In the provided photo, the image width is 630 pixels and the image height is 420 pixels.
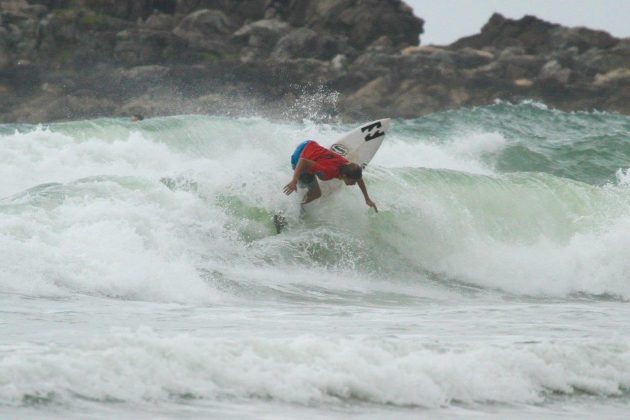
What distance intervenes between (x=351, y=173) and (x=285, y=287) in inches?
68.8

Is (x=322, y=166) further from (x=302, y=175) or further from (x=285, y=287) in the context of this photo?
(x=285, y=287)

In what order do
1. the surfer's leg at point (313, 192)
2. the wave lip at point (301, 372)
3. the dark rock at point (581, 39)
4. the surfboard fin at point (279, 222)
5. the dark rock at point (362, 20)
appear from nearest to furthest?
the wave lip at point (301, 372)
the surfer's leg at point (313, 192)
the surfboard fin at point (279, 222)
the dark rock at point (581, 39)
the dark rock at point (362, 20)

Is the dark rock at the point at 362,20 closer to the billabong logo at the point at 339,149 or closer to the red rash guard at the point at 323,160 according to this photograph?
the billabong logo at the point at 339,149

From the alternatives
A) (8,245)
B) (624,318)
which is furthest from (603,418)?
(8,245)

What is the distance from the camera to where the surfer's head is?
11.3 m

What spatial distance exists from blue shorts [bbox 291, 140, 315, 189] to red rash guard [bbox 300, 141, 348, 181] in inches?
2.4

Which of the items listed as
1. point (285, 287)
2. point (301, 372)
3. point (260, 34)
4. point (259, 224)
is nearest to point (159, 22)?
point (260, 34)

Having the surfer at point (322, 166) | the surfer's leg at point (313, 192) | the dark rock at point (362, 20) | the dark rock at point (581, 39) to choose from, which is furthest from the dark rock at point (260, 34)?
the surfer at point (322, 166)

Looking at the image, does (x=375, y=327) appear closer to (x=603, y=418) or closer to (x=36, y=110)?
(x=603, y=418)

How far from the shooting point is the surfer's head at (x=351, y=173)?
37.2ft

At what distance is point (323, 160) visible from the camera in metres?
11.4

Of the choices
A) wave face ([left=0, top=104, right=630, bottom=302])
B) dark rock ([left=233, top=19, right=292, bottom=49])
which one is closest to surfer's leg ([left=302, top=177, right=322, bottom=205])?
wave face ([left=0, top=104, right=630, bottom=302])

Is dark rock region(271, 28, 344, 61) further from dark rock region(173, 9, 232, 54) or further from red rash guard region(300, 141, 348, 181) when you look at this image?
red rash guard region(300, 141, 348, 181)

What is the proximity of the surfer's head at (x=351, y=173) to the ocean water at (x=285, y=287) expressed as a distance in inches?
29.0
